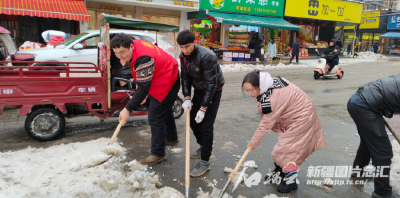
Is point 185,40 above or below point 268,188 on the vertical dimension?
above

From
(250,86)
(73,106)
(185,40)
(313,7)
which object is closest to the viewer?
(250,86)

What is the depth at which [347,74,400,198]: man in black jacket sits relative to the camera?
8.67 ft

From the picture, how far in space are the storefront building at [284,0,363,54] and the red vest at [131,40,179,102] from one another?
19784 mm

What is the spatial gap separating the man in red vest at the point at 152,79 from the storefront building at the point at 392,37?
35.1 metres

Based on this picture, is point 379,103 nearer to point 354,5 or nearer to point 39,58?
point 39,58

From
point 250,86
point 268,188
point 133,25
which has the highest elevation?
point 133,25

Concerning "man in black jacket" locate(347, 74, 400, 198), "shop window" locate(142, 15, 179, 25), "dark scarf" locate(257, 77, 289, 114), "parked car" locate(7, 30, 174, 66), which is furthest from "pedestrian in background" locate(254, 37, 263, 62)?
"dark scarf" locate(257, 77, 289, 114)

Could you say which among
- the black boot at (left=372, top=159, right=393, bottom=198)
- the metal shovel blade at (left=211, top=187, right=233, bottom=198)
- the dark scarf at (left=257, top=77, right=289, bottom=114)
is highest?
the dark scarf at (left=257, top=77, right=289, bottom=114)

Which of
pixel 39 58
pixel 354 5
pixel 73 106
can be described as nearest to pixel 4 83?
pixel 73 106

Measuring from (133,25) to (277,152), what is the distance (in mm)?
3960

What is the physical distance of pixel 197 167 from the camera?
345 centimetres

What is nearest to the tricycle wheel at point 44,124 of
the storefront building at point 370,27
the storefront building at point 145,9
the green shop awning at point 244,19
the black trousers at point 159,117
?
the black trousers at point 159,117

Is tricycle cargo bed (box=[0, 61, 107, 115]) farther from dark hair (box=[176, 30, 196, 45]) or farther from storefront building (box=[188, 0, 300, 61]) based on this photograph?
storefront building (box=[188, 0, 300, 61])

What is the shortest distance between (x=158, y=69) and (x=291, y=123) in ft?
5.43
